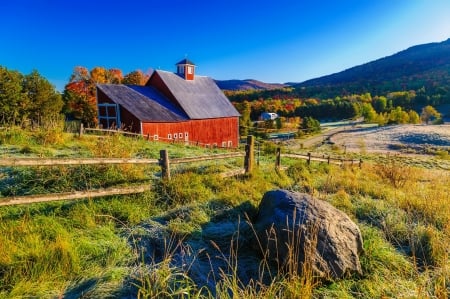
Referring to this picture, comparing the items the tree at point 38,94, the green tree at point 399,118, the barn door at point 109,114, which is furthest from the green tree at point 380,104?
the tree at point 38,94

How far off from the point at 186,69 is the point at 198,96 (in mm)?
3379

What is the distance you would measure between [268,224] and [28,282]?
2.91 metres

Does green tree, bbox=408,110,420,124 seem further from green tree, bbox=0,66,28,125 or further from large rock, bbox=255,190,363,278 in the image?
large rock, bbox=255,190,363,278

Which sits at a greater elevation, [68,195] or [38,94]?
[38,94]

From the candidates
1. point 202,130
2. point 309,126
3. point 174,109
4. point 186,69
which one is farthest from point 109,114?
point 309,126

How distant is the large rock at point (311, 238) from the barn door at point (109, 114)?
2317cm

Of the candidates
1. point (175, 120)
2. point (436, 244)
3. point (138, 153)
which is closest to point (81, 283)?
point (436, 244)

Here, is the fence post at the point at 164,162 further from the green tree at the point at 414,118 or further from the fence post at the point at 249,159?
the green tree at the point at 414,118

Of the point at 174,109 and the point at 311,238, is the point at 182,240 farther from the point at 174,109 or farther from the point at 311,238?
the point at 174,109

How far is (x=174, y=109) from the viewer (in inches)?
1098

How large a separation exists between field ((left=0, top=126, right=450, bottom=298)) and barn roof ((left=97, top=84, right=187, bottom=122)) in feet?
54.7

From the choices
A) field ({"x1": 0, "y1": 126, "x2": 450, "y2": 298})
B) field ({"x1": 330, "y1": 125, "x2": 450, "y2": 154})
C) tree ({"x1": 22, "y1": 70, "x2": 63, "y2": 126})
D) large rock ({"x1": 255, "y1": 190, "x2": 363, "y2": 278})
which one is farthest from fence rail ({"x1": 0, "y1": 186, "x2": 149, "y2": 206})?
field ({"x1": 330, "y1": 125, "x2": 450, "y2": 154})

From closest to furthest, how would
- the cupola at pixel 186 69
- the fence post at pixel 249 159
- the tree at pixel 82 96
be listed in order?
→ the fence post at pixel 249 159 → the cupola at pixel 186 69 → the tree at pixel 82 96

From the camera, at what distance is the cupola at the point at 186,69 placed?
31734mm
